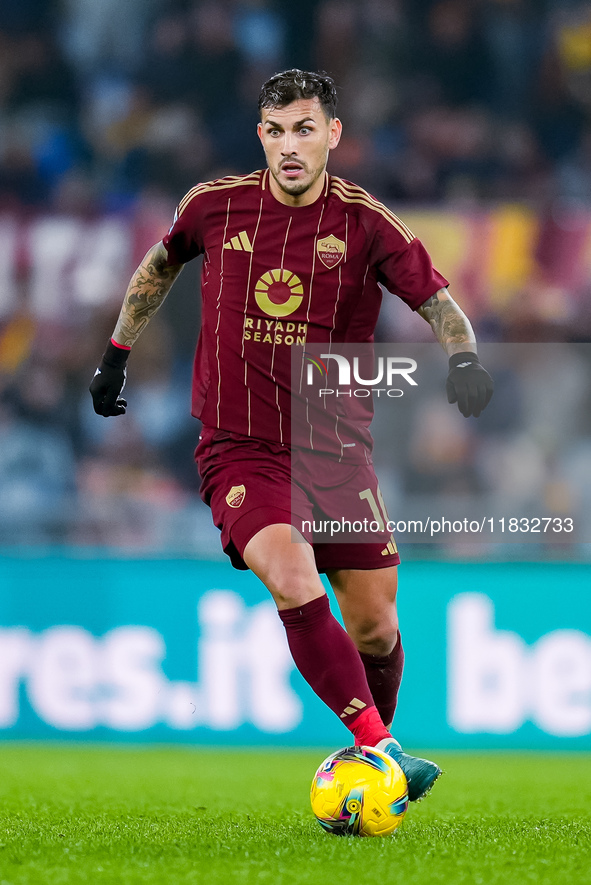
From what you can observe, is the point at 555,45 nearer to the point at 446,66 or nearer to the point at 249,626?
the point at 446,66

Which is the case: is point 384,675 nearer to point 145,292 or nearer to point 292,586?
point 292,586

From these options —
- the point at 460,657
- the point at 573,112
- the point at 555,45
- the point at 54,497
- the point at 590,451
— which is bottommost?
the point at 460,657

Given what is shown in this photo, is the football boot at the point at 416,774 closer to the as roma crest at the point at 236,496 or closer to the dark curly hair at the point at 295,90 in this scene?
the as roma crest at the point at 236,496

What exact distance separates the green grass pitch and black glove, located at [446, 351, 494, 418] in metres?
1.19

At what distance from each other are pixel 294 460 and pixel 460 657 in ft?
10.8

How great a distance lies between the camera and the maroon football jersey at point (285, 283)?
12.3ft

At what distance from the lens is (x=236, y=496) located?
3.62 meters

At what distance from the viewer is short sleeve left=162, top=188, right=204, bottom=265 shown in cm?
391

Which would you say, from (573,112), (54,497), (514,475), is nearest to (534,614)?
(514,475)

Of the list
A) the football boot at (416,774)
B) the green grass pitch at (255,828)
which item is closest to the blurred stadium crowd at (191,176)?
the green grass pitch at (255,828)

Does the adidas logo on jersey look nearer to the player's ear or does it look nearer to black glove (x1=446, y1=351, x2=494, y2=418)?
the player's ear

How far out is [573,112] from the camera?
32.6 feet

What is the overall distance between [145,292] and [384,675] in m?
1.53

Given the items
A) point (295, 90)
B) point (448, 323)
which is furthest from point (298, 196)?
point (448, 323)
